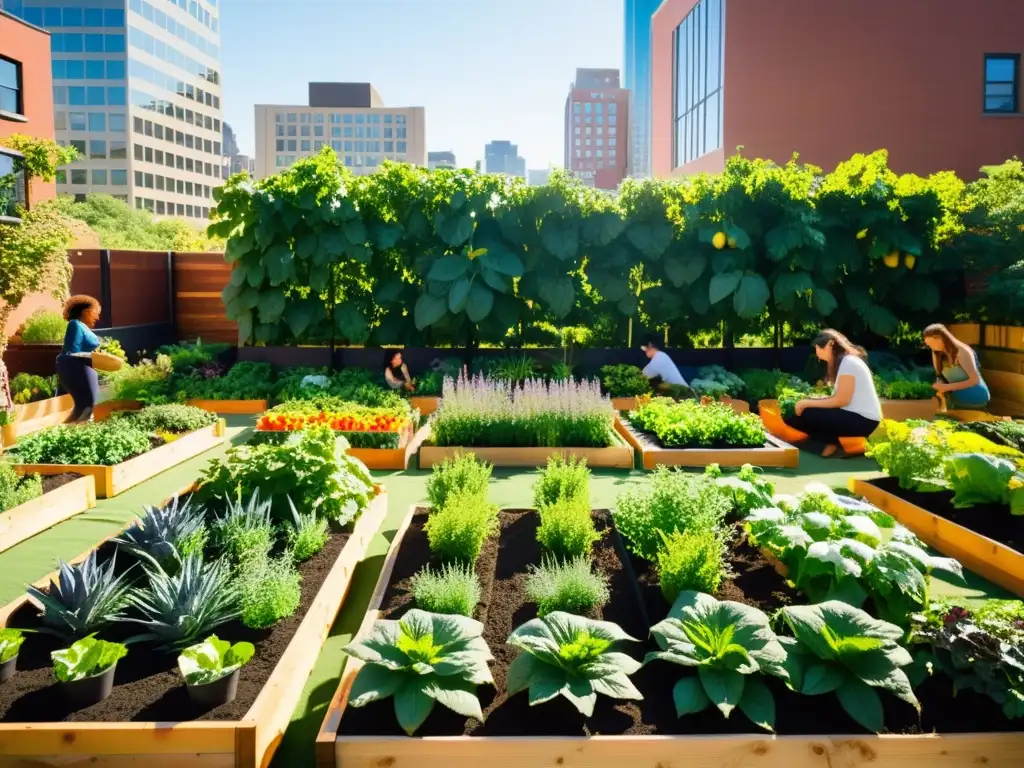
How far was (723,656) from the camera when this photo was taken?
105 inches

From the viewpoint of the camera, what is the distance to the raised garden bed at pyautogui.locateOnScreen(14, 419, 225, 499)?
5.82 m

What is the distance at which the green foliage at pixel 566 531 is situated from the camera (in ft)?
12.8

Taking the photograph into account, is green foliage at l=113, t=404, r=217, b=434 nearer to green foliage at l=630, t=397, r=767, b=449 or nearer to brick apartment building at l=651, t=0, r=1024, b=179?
green foliage at l=630, t=397, r=767, b=449

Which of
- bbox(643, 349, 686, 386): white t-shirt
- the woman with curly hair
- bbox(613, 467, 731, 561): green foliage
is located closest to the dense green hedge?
bbox(643, 349, 686, 386): white t-shirt

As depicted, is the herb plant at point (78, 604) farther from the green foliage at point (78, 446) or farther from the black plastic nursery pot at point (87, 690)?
the green foliage at point (78, 446)

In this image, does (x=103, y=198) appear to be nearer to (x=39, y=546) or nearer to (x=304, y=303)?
(x=304, y=303)

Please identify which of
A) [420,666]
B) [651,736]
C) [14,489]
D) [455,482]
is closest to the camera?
[651,736]

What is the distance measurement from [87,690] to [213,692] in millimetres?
400

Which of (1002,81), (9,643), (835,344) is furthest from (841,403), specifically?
(1002,81)

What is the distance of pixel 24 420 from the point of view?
809 cm

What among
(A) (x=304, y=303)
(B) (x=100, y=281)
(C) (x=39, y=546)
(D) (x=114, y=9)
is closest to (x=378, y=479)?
(C) (x=39, y=546)

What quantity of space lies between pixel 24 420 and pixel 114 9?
301 feet

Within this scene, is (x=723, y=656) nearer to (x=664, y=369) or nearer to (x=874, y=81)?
(x=664, y=369)

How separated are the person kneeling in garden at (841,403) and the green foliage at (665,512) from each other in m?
3.15
